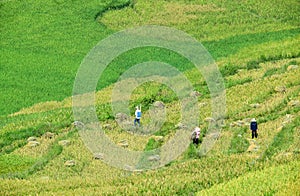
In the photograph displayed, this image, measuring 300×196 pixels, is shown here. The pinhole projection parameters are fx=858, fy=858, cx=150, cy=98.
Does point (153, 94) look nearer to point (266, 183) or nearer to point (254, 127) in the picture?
point (254, 127)

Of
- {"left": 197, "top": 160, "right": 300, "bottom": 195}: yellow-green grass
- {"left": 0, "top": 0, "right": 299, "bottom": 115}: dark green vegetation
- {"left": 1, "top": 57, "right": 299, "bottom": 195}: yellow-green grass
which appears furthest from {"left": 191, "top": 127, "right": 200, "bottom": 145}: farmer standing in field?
{"left": 0, "top": 0, "right": 299, "bottom": 115}: dark green vegetation

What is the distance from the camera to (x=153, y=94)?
3122 centimetres

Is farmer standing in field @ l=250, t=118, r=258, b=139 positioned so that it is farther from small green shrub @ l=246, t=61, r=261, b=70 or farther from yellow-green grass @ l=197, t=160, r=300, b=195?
small green shrub @ l=246, t=61, r=261, b=70

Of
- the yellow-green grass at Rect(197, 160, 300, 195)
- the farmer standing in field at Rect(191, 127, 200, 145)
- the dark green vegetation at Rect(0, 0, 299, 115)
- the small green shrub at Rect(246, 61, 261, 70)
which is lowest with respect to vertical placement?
the yellow-green grass at Rect(197, 160, 300, 195)

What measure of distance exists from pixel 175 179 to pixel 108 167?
3.41 meters

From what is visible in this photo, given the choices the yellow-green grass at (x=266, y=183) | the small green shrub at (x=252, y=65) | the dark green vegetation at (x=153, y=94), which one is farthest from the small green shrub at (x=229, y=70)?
the yellow-green grass at (x=266, y=183)

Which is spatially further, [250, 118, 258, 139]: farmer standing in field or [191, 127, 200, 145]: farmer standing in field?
[191, 127, 200, 145]: farmer standing in field

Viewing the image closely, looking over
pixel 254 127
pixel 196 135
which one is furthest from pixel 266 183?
pixel 196 135

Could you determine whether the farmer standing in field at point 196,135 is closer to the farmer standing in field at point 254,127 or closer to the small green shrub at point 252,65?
the farmer standing in field at point 254,127

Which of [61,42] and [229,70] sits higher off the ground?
[61,42]

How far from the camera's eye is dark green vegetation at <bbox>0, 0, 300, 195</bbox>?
20.3 meters

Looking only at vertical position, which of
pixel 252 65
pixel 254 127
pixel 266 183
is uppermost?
pixel 252 65

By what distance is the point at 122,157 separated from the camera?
2356cm

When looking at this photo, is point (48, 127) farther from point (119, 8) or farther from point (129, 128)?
point (119, 8)
